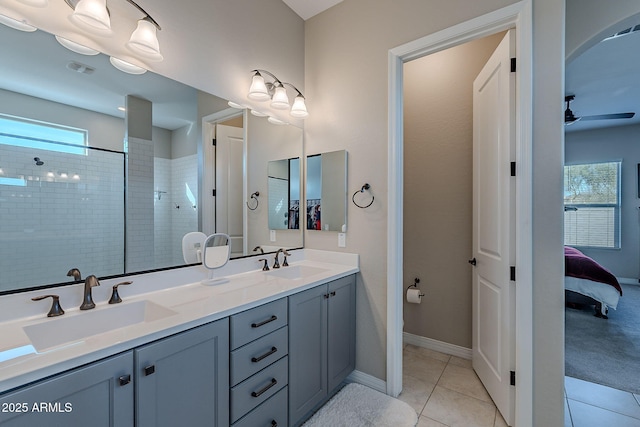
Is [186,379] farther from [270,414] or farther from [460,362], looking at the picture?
[460,362]

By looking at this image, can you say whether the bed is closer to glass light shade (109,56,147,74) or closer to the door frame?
the door frame

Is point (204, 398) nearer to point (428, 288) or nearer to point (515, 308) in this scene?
point (515, 308)

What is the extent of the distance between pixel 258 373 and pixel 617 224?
698 centimetres

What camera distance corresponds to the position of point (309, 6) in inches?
90.0

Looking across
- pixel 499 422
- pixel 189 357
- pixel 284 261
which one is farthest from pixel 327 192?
pixel 499 422

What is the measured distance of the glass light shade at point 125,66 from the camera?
1.33 meters

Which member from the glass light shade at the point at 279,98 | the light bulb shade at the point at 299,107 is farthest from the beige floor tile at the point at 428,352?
the glass light shade at the point at 279,98

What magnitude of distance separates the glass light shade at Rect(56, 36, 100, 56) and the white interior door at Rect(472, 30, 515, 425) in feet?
7.24

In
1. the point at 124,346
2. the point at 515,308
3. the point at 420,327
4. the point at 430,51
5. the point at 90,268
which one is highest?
the point at 430,51

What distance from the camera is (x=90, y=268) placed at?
1236mm

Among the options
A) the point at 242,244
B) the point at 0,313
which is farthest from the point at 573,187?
the point at 0,313

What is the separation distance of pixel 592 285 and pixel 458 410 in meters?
2.98

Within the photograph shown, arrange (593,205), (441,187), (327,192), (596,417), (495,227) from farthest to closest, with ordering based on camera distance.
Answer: (593,205) → (441,187) → (327,192) → (495,227) → (596,417)

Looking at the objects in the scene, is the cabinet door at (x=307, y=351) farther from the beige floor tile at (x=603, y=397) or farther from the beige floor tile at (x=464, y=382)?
the beige floor tile at (x=603, y=397)
